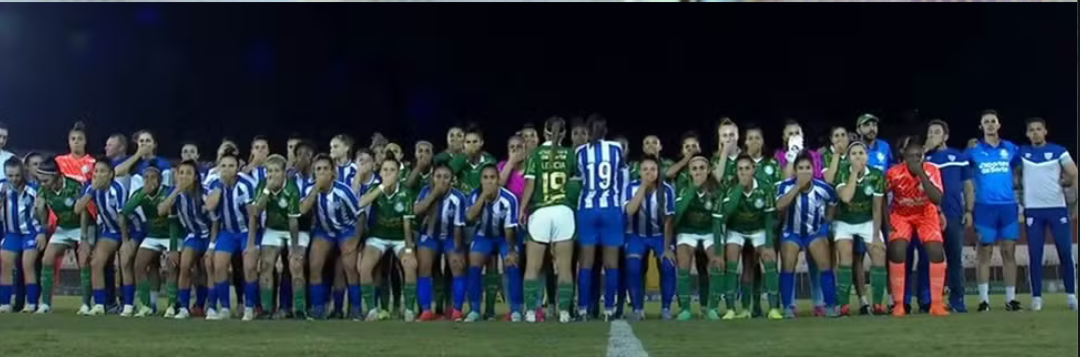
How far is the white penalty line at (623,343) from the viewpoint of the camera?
19.3 feet

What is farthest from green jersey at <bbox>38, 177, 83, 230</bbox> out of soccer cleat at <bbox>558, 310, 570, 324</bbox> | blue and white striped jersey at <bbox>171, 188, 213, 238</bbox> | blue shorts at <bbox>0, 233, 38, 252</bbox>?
soccer cleat at <bbox>558, 310, 570, 324</bbox>

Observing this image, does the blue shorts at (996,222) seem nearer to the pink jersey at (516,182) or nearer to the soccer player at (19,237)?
the pink jersey at (516,182)

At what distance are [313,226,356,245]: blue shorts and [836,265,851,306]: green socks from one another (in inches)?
142

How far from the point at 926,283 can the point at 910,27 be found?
740 centimetres

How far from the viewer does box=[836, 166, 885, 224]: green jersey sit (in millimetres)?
8828

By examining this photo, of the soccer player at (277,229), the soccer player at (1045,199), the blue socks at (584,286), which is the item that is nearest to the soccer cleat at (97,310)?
the soccer player at (277,229)

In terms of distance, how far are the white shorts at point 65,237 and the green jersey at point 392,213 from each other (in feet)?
8.48

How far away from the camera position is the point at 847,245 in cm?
891

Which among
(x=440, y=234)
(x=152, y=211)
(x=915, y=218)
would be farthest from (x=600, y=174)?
(x=152, y=211)

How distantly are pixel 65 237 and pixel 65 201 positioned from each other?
314 mm

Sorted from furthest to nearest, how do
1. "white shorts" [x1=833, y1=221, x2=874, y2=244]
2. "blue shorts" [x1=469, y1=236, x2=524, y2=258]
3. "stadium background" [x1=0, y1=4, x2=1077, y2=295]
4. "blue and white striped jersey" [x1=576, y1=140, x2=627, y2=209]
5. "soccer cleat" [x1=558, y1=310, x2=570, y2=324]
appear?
1. "stadium background" [x1=0, y1=4, x2=1077, y2=295]
2. "blue shorts" [x1=469, y1=236, x2=524, y2=258]
3. "white shorts" [x1=833, y1=221, x2=874, y2=244]
4. "blue and white striped jersey" [x1=576, y1=140, x2=627, y2=209]
5. "soccer cleat" [x1=558, y1=310, x2=570, y2=324]

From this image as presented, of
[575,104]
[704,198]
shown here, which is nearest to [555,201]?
[704,198]

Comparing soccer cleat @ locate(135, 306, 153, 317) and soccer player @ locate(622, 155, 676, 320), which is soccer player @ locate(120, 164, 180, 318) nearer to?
soccer cleat @ locate(135, 306, 153, 317)

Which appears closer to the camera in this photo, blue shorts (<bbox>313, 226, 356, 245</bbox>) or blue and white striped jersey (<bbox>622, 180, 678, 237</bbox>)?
blue and white striped jersey (<bbox>622, 180, 678, 237</bbox>)
